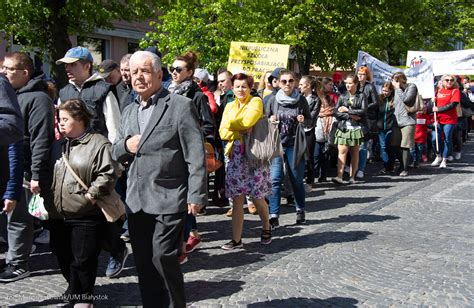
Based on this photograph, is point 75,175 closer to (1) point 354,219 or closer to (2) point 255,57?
(1) point 354,219

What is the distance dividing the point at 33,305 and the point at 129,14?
13.4 metres

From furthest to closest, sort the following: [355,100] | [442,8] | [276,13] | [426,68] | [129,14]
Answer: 1. [442,8]
2. [276,13]
3. [129,14]
4. [426,68]
5. [355,100]

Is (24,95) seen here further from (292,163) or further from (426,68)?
(426,68)

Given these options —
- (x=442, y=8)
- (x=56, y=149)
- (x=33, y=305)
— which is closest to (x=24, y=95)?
(x=56, y=149)

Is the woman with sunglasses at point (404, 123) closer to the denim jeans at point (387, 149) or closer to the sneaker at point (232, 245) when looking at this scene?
the denim jeans at point (387, 149)

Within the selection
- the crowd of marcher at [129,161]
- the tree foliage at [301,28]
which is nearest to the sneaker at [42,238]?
the crowd of marcher at [129,161]

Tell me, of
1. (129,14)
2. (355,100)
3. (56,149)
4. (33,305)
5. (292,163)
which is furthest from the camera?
(129,14)

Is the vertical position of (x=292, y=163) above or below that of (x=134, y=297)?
above

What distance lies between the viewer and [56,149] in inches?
207

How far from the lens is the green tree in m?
14.6

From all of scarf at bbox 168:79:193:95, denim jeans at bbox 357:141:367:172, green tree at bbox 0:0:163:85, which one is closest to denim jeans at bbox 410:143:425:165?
denim jeans at bbox 357:141:367:172

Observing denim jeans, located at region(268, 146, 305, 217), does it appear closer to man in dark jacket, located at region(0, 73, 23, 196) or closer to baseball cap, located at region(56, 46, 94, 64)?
baseball cap, located at region(56, 46, 94, 64)

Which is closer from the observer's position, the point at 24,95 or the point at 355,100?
the point at 24,95

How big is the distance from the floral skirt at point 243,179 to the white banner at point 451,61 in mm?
11063
